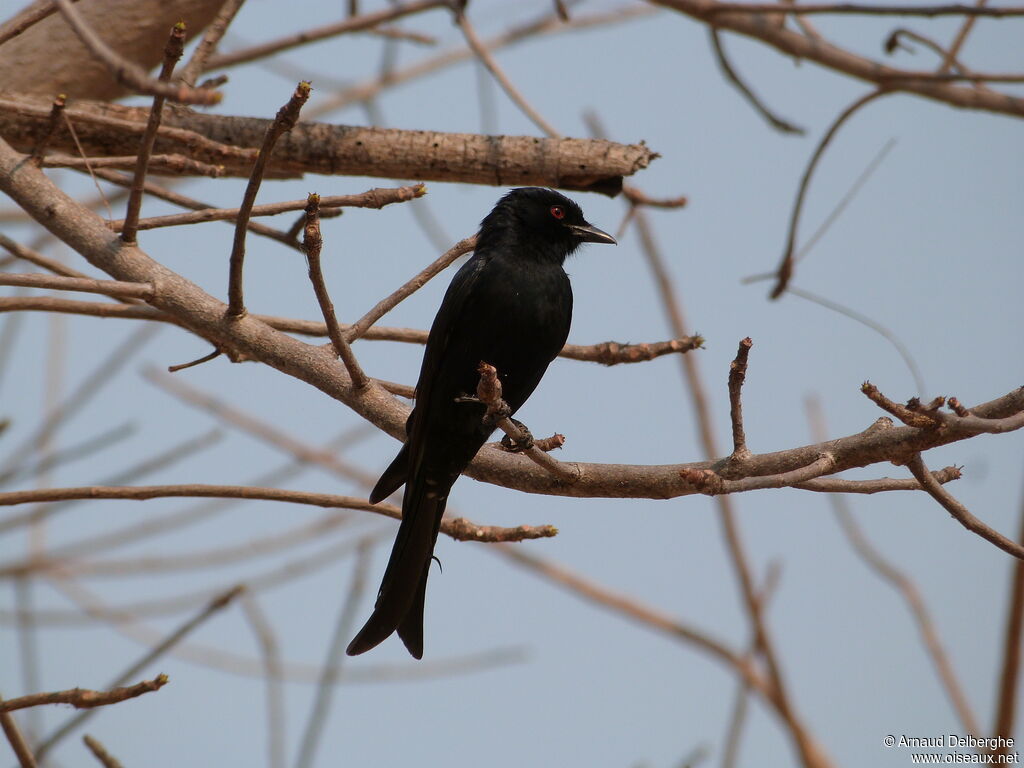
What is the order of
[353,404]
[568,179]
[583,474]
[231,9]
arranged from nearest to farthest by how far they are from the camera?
[583,474] < [353,404] < [231,9] < [568,179]

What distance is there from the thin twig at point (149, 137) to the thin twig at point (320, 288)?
41 centimetres

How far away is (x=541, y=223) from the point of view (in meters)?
4.37

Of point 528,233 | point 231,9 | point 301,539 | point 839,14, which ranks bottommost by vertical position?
point 301,539

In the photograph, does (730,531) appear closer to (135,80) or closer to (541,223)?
(541,223)

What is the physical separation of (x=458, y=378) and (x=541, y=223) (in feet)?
3.00

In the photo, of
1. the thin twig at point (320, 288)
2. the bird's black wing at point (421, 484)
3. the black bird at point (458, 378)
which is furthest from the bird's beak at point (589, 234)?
the thin twig at point (320, 288)

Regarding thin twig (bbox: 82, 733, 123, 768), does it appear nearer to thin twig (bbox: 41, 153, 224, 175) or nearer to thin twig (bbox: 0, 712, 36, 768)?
thin twig (bbox: 0, 712, 36, 768)

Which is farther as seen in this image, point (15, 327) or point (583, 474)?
point (15, 327)

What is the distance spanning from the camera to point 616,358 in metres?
3.78

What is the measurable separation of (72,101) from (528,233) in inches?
68.1

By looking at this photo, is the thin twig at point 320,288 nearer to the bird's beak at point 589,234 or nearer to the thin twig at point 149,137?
the thin twig at point 149,137

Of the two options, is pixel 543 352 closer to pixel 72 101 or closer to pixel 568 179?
pixel 568 179

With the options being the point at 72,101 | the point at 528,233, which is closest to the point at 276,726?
the point at 528,233

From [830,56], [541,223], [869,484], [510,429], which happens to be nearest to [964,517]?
[869,484]
